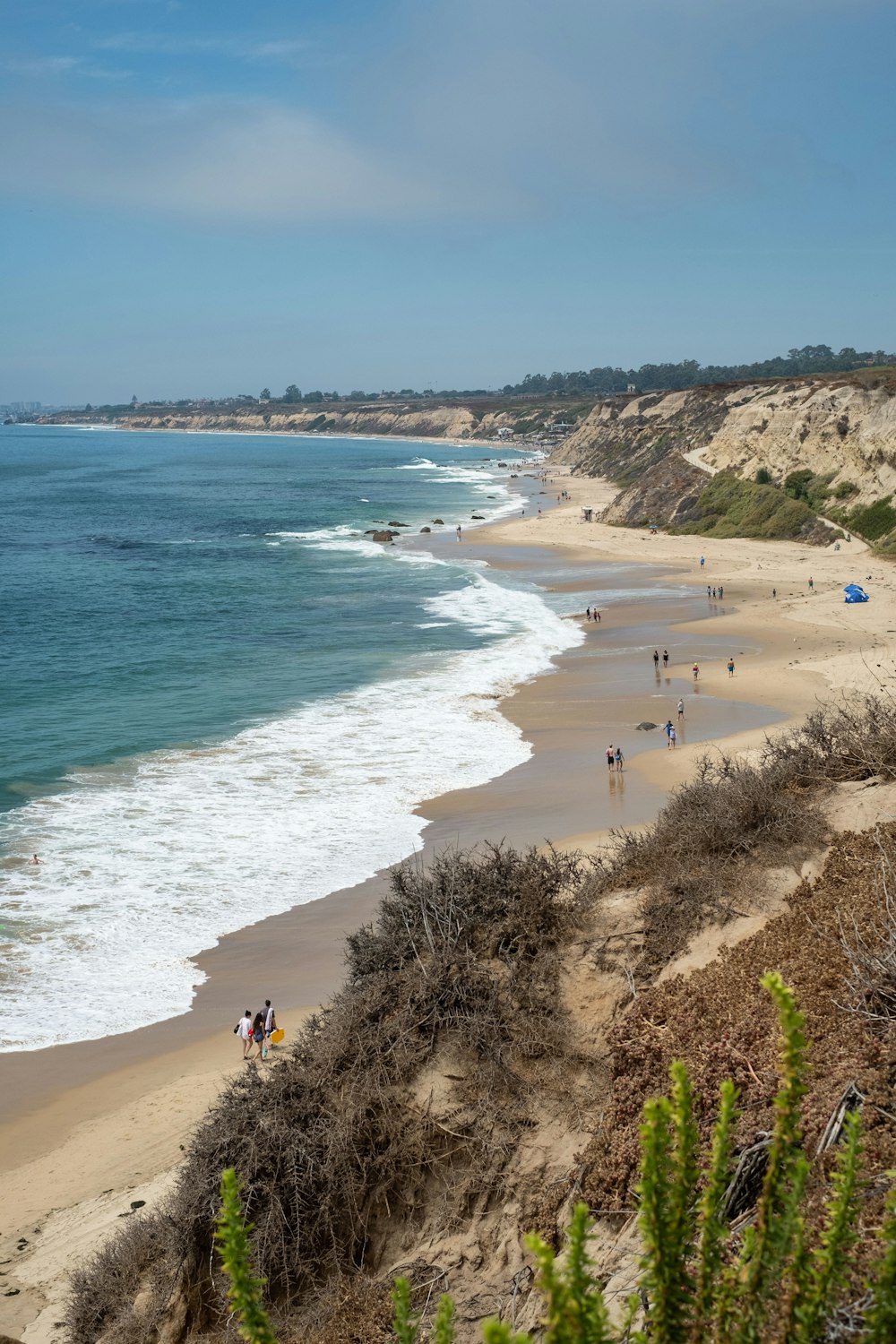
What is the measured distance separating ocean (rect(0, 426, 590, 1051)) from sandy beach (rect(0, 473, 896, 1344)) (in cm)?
83

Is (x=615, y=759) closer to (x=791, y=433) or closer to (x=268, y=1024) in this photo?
(x=268, y=1024)

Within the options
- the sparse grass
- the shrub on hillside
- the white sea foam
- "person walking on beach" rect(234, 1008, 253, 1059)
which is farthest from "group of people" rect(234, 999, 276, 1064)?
the sparse grass

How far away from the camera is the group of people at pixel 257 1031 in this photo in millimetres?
13562

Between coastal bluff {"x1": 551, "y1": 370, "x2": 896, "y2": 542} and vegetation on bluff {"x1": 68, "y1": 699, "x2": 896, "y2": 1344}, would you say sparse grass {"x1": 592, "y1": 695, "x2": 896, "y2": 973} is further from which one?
coastal bluff {"x1": 551, "y1": 370, "x2": 896, "y2": 542}

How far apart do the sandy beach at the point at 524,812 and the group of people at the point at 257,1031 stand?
8.5 inches

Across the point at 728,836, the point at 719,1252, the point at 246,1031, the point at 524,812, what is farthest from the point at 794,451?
the point at 719,1252

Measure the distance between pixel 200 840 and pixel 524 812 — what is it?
6.84 meters

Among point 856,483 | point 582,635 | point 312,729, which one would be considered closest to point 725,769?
point 312,729

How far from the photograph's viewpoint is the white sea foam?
15.9m

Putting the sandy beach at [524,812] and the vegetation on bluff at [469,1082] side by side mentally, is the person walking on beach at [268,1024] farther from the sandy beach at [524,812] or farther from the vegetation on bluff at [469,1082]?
the vegetation on bluff at [469,1082]

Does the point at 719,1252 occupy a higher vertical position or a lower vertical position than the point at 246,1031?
higher

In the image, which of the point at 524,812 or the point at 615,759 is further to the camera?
the point at 615,759

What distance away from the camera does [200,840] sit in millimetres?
20906

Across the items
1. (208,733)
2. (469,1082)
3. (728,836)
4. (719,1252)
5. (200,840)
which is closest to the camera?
(719,1252)
